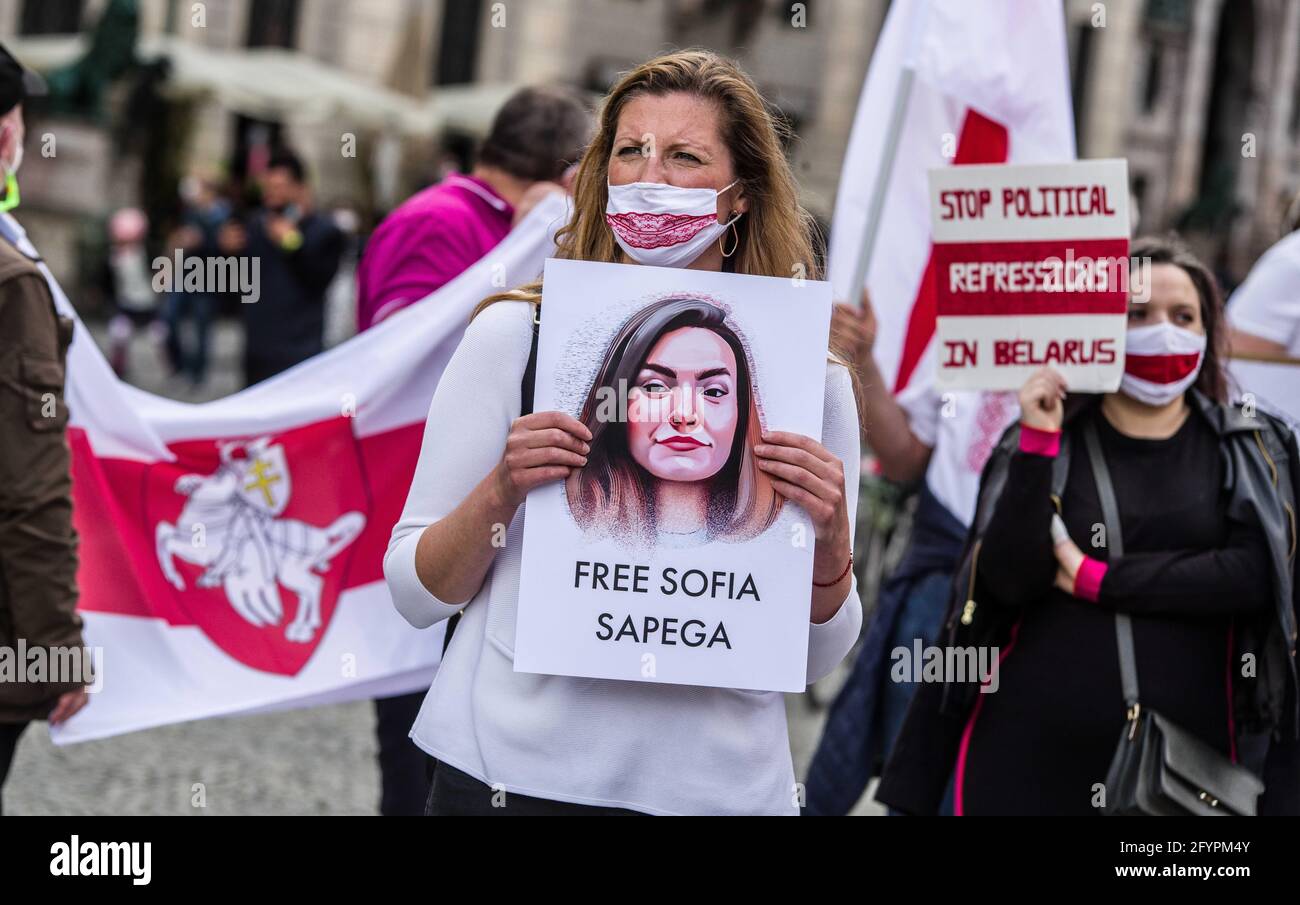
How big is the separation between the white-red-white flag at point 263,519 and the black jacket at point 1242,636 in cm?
129

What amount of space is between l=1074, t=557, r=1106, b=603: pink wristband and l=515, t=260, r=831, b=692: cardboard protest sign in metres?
1.33

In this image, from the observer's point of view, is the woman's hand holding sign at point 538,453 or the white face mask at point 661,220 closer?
the woman's hand holding sign at point 538,453

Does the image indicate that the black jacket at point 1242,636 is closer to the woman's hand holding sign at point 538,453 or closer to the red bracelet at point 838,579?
the red bracelet at point 838,579

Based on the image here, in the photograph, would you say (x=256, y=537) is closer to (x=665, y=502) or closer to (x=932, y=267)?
(x=932, y=267)

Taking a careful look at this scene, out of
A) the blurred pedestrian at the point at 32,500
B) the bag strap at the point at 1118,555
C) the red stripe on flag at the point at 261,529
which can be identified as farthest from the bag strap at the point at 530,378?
the red stripe on flag at the point at 261,529

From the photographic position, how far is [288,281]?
9688 mm

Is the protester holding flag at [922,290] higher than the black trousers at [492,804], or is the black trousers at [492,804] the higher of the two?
the protester holding flag at [922,290]

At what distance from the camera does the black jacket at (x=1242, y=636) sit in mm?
3516

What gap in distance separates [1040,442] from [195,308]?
13.4 m

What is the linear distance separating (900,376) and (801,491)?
2.67 m

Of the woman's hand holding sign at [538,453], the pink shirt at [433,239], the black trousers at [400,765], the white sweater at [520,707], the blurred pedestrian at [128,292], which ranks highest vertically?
the blurred pedestrian at [128,292]

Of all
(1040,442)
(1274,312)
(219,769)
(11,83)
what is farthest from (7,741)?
(1274,312)

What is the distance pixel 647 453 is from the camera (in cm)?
234
